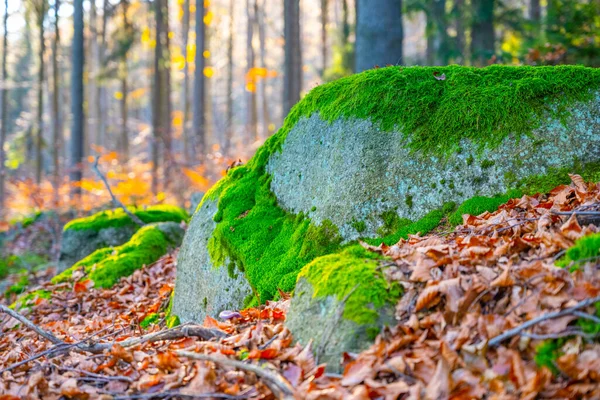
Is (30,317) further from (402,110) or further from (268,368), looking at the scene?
(402,110)

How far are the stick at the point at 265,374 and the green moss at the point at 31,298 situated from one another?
4.74 metres

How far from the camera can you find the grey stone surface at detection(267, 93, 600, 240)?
383cm

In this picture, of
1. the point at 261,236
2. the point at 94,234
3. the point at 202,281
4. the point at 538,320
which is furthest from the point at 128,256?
the point at 538,320

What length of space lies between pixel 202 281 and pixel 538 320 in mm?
3239

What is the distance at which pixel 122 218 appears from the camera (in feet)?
29.1

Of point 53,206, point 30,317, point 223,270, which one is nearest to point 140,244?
point 30,317

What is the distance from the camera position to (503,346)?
91.7 inches

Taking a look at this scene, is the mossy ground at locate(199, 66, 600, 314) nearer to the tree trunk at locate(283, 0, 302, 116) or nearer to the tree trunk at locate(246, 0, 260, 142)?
the tree trunk at locate(283, 0, 302, 116)

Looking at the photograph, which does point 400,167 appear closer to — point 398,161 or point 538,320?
point 398,161

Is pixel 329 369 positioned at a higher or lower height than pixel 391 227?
lower

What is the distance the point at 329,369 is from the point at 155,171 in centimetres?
1584

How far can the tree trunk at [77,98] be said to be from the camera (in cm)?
1475

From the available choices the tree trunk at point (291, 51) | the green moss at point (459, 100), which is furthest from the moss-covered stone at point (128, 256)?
the tree trunk at point (291, 51)

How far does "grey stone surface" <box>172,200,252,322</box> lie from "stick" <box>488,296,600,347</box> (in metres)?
2.40
